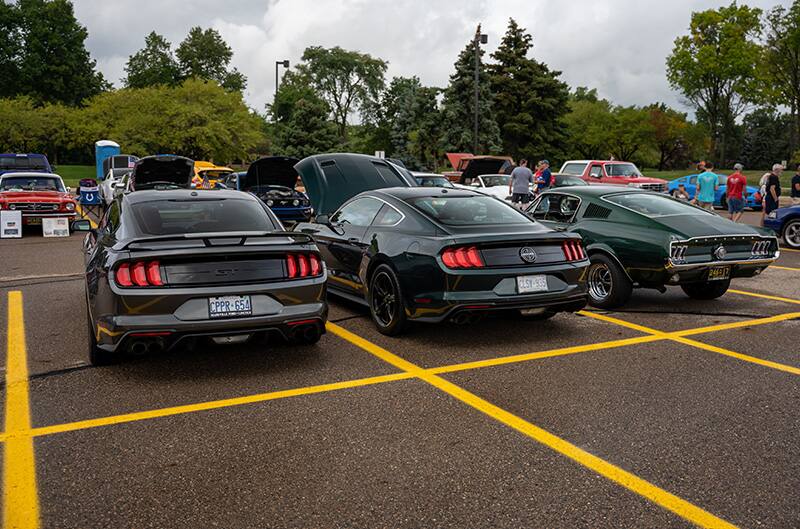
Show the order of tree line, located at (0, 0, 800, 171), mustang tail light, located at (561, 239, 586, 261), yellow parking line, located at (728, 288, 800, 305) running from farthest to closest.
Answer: tree line, located at (0, 0, 800, 171) < yellow parking line, located at (728, 288, 800, 305) < mustang tail light, located at (561, 239, 586, 261)

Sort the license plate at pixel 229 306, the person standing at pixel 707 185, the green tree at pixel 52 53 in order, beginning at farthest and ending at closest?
1. the green tree at pixel 52 53
2. the person standing at pixel 707 185
3. the license plate at pixel 229 306

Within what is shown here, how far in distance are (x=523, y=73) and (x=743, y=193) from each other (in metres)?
43.2

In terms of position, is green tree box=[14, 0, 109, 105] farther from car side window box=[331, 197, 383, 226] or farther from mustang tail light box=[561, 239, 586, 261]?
mustang tail light box=[561, 239, 586, 261]

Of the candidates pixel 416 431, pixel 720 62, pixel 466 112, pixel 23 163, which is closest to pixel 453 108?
pixel 466 112

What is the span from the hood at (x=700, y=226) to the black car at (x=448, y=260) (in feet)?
5.28

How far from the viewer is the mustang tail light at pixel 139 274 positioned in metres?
5.06

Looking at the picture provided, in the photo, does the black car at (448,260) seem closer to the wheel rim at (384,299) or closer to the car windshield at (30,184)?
the wheel rim at (384,299)

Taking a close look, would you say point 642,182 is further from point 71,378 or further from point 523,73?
point 523,73

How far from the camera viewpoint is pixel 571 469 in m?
3.67

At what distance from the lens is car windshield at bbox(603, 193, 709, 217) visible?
8.16m

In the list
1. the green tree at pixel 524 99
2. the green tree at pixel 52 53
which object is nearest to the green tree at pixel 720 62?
the green tree at pixel 524 99

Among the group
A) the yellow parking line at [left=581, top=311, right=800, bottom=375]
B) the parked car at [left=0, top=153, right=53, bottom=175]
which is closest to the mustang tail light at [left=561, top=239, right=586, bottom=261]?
the yellow parking line at [left=581, top=311, right=800, bottom=375]

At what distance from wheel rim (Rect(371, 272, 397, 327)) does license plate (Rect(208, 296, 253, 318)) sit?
171 cm

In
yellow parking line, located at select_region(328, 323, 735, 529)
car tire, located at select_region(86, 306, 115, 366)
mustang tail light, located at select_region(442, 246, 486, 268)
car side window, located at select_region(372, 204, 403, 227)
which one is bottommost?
yellow parking line, located at select_region(328, 323, 735, 529)
